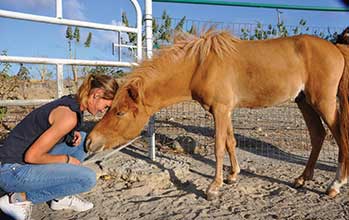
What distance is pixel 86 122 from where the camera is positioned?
22.1 ft

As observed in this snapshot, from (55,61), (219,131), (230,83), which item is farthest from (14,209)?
(230,83)

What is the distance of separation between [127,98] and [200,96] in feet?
2.38

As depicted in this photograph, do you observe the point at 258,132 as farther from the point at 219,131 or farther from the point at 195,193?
the point at 195,193

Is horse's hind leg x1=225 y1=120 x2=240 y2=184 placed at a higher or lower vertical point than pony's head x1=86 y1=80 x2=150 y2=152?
lower

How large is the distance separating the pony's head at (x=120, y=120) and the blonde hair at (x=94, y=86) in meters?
0.26

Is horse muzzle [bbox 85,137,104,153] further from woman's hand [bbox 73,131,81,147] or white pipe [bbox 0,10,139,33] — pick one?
white pipe [bbox 0,10,139,33]

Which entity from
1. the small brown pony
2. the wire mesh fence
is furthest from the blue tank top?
the wire mesh fence

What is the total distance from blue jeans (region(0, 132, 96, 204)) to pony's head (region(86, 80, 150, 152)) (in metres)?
0.43

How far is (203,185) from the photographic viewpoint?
3.60 meters

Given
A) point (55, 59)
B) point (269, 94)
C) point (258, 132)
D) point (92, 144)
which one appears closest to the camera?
point (92, 144)

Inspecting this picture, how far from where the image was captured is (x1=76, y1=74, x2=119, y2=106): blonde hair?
8.54ft

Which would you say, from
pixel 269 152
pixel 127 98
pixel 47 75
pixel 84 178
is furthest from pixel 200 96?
pixel 47 75

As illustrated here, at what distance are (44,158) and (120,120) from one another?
2.84 ft

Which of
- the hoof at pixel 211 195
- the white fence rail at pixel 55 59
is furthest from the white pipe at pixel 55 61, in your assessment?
the hoof at pixel 211 195
